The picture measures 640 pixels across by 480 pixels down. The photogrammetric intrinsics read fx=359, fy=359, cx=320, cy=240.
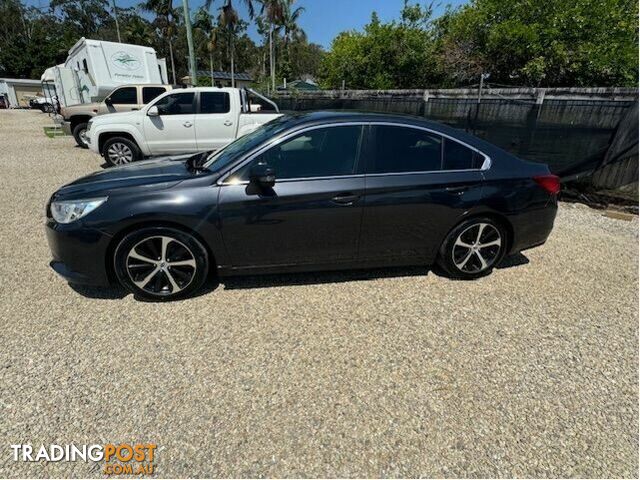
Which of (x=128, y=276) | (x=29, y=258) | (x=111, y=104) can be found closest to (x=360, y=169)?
(x=128, y=276)

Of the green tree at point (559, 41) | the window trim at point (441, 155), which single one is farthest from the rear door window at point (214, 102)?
the green tree at point (559, 41)

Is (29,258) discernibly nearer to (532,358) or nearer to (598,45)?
(532,358)

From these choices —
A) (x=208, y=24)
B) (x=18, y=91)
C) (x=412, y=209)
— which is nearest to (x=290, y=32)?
(x=208, y=24)

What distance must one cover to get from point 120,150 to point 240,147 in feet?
19.3

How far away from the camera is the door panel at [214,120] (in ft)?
25.1

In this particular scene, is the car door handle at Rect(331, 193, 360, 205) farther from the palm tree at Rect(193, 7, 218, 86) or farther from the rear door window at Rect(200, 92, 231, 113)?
the palm tree at Rect(193, 7, 218, 86)

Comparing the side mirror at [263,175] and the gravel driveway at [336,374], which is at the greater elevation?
the side mirror at [263,175]

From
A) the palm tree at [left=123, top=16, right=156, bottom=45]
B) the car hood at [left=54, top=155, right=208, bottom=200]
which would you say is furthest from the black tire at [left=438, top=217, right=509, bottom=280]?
the palm tree at [left=123, top=16, right=156, bottom=45]

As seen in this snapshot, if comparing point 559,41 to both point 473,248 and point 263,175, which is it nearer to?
point 473,248

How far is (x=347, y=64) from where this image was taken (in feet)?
76.0
